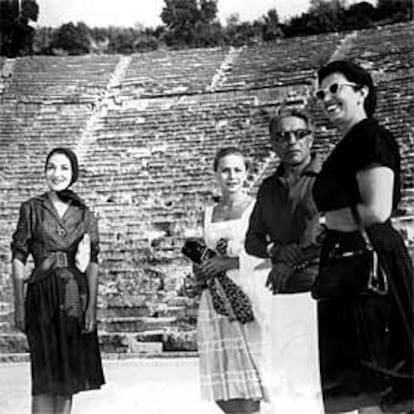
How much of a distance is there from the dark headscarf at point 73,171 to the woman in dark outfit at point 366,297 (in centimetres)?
95

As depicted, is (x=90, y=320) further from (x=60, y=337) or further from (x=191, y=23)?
(x=191, y=23)

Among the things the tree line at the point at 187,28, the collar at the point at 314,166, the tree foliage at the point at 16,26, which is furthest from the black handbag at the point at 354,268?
the tree foliage at the point at 16,26

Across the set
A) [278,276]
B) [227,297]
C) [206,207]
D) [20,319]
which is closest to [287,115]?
[206,207]

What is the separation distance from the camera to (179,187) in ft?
11.7

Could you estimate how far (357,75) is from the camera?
3.26 meters

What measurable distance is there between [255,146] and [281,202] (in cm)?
23

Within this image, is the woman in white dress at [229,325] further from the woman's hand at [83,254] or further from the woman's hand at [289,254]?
the woman's hand at [83,254]

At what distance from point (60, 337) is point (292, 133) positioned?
112 centimetres

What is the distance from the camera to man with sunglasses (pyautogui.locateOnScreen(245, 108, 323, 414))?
327cm

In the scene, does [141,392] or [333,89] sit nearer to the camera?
[333,89]

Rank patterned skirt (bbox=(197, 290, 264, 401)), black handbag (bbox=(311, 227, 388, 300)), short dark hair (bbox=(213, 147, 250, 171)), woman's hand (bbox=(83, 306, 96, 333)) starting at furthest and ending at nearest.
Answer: woman's hand (bbox=(83, 306, 96, 333)), short dark hair (bbox=(213, 147, 250, 171)), patterned skirt (bbox=(197, 290, 264, 401)), black handbag (bbox=(311, 227, 388, 300))

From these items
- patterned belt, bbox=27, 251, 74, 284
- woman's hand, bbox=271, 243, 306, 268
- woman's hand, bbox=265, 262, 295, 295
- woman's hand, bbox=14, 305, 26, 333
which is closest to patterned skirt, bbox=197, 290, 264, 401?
woman's hand, bbox=265, 262, 295, 295

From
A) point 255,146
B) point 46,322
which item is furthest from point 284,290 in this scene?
point 46,322

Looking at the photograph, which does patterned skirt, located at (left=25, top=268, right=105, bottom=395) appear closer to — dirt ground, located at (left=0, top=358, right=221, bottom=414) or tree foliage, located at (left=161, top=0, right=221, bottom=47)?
dirt ground, located at (left=0, top=358, right=221, bottom=414)
